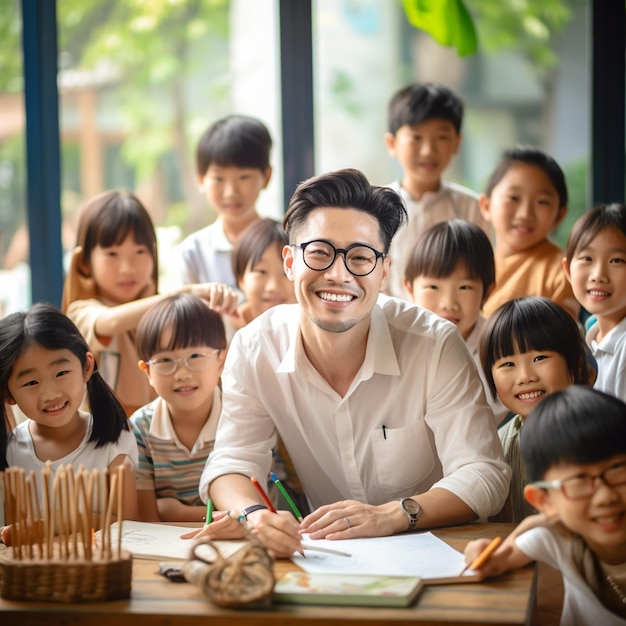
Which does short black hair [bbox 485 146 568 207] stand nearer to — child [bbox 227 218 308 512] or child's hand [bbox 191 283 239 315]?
child [bbox 227 218 308 512]

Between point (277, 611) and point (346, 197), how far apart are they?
1037 mm

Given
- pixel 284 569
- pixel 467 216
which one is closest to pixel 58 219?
pixel 467 216

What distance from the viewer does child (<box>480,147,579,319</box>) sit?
313cm

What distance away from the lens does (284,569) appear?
1757mm

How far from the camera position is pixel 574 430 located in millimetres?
1711

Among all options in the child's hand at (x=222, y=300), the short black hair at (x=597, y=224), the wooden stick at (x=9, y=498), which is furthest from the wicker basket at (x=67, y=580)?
the short black hair at (x=597, y=224)

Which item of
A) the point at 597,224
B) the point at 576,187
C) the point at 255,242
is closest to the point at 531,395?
the point at 597,224

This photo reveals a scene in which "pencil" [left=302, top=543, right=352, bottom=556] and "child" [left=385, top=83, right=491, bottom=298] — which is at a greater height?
"child" [left=385, top=83, right=491, bottom=298]

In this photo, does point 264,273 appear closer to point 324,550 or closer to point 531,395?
point 531,395

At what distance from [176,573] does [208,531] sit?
24 centimetres

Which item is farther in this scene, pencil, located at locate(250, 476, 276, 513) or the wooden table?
pencil, located at locate(250, 476, 276, 513)

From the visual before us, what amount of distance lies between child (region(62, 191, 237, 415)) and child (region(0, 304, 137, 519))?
1.77ft

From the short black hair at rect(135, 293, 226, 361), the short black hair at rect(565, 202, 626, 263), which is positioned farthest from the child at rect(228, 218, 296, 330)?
→ the short black hair at rect(565, 202, 626, 263)

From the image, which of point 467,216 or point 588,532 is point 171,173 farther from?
point 588,532
